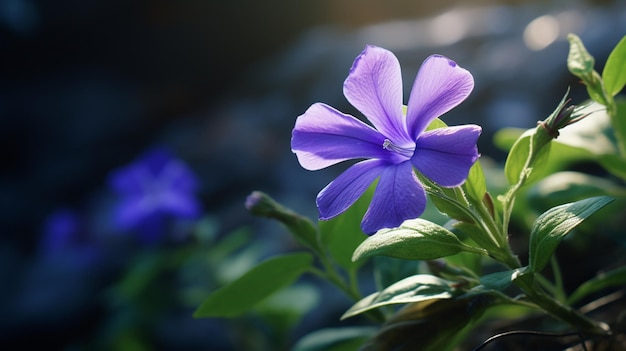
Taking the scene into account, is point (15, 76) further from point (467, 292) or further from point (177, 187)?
point (467, 292)

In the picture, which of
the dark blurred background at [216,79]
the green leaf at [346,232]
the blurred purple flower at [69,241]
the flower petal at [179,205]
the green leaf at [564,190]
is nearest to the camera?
the green leaf at [346,232]

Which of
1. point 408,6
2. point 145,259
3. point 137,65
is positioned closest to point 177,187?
point 145,259

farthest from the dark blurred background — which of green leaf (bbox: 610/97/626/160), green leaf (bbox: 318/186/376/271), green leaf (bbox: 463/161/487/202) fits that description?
green leaf (bbox: 463/161/487/202)

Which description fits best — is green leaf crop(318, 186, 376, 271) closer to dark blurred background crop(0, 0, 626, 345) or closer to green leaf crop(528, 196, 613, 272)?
green leaf crop(528, 196, 613, 272)

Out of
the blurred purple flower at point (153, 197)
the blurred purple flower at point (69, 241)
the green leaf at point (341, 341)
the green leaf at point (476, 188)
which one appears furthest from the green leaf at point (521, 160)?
the blurred purple flower at point (69, 241)

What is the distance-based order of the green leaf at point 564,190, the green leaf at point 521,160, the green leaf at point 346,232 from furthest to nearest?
the green leaf at point 564,190 < the green leaf at point 346,232 < the green leaf at point 521,160

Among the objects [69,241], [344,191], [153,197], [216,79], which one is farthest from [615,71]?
[216,79]

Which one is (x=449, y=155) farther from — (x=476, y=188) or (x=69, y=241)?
(x=69, y=241)

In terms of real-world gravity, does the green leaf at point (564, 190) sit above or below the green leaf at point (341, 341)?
above

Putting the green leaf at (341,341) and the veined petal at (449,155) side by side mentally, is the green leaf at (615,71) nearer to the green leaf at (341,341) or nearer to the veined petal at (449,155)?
the veined petal at (449,155)
